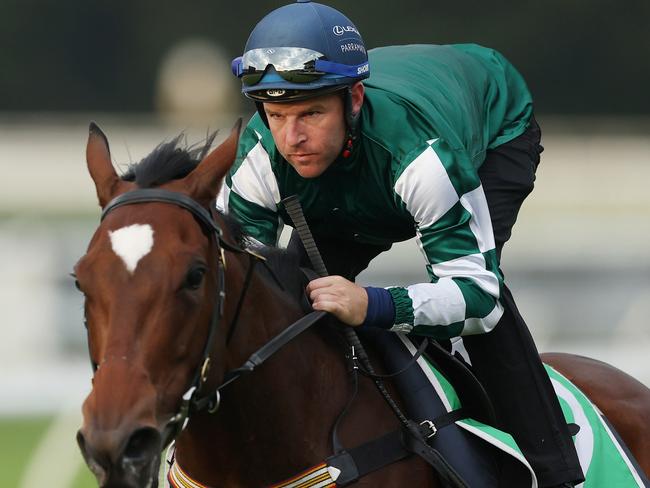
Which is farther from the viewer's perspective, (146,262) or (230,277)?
(230,277)

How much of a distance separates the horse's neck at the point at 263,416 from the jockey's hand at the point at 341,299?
0.10 m

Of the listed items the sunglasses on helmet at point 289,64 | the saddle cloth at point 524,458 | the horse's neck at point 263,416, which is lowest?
the saddle cloth at point 524,458

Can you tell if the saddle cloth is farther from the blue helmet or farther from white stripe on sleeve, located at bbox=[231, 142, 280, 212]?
the blue helmet

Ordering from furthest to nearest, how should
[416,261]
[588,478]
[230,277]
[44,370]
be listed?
[416,261] → [44,370] → [588,478] → [230,277]

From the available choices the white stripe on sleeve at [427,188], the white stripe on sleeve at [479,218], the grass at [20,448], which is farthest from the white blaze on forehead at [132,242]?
the grass at [20,448]

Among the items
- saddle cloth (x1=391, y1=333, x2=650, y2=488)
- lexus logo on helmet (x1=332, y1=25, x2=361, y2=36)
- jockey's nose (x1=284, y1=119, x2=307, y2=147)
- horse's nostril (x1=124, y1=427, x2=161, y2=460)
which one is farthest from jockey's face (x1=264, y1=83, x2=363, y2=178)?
horse's nostril (x1=124, y1=427, x2=161, y2=460)

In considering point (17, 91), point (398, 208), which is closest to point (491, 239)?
point (398, 208)

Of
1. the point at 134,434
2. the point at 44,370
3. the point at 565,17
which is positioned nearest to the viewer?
the point at 134,434

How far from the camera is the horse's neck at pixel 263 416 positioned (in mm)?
3176

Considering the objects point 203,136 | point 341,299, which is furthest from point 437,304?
point 203,136

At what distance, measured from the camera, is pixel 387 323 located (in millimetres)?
3326

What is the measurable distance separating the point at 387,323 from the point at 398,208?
369mm

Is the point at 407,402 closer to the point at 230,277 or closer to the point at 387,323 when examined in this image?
the point at 387,323

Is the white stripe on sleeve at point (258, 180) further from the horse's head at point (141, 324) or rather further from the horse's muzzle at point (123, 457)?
the horse's muzzle at point (123, 457)
